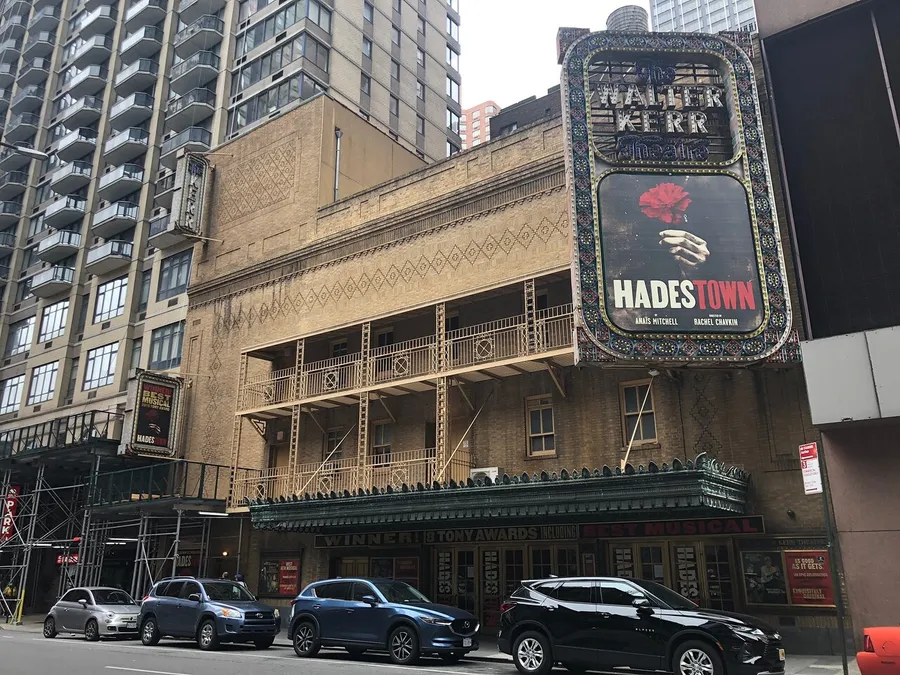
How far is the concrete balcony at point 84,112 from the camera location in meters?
52.8

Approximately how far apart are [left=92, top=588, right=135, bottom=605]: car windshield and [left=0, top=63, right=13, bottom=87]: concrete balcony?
57526mm

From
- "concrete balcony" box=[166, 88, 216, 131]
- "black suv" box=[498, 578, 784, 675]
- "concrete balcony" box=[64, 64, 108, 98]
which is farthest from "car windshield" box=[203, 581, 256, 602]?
"concrete balcony" box=[64, 64, 108, 98]

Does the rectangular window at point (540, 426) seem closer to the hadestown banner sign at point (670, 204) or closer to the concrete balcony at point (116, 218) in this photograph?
the hadestown banner sign at point (670, 204)

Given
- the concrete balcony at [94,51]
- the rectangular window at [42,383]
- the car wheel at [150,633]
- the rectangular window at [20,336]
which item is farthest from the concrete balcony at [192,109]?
the car wheel at [150,633]

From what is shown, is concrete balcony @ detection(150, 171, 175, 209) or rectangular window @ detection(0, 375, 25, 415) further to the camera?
rectangular window @ detection(0, 375, 25, 415)

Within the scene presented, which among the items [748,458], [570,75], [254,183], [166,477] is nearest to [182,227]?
[254,183]

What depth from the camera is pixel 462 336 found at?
22344 mm

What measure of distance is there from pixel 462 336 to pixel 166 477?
14723 mm

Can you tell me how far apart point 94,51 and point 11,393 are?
998 inches

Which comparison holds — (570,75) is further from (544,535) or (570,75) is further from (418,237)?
(544,535)

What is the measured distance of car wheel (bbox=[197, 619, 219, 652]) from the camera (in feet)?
55.7

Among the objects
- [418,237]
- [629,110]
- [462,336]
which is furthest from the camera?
[418,237]

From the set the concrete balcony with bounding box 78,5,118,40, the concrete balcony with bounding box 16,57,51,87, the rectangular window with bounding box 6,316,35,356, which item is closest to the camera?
the rectangular window with bounding box 6,316,35,356

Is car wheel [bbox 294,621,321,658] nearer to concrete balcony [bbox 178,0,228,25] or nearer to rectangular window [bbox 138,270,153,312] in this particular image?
rectangular window [bbox 138,270,153,312]
